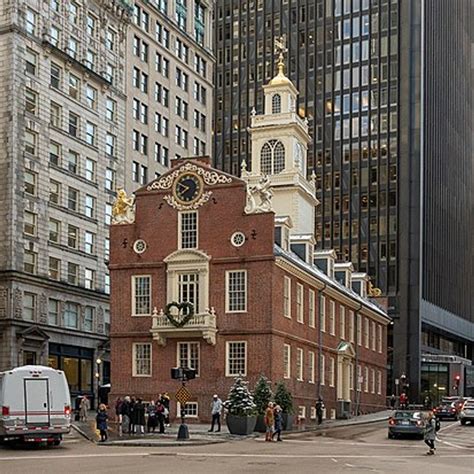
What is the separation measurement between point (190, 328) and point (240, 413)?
1014 cm

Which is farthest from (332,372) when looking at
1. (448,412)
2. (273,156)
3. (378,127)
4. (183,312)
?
(378,127)

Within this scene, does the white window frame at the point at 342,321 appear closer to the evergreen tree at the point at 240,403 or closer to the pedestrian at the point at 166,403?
the pedestrian at the point at 166,403

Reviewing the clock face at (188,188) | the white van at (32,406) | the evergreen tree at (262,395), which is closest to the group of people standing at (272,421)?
the evergreen tree at (262,395)

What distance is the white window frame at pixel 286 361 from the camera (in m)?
55.2

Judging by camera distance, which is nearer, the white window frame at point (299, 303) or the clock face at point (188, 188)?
the clock face at point (188, 188)

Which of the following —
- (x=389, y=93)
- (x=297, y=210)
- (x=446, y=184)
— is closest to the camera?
(x=297, y=210)

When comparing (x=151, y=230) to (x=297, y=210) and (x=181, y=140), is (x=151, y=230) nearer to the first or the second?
(x=297, y=210)

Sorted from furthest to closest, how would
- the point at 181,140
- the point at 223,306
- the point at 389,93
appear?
the point at 389,93 < the point at 181,140 < the point at 223,306

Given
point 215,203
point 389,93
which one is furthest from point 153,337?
point 389,93

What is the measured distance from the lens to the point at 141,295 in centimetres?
5566

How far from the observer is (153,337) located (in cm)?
5428

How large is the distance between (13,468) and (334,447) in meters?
14.6

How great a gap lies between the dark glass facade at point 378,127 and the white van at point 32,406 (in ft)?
286

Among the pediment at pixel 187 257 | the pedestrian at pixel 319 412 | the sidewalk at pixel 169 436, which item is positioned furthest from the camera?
the pedestrian at pixel 319 412
